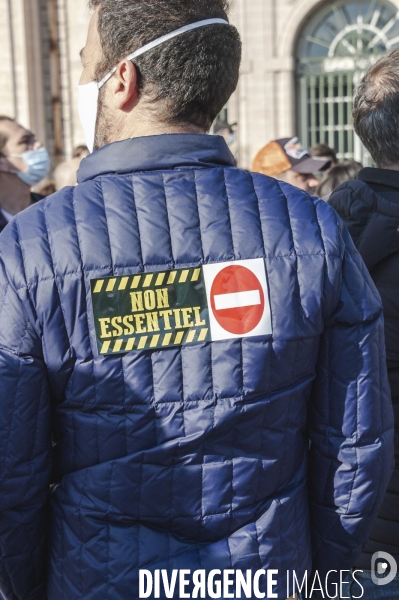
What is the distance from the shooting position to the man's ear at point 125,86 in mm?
1599

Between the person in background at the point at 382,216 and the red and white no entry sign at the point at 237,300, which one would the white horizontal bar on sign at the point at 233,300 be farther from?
the person in background at the point at 382,216

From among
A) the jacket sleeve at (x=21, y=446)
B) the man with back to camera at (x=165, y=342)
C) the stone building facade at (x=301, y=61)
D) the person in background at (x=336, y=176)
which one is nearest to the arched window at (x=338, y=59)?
the stone building facade at (x=301, y=61)

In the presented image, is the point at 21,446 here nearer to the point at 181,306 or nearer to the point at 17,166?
the point at 181,306

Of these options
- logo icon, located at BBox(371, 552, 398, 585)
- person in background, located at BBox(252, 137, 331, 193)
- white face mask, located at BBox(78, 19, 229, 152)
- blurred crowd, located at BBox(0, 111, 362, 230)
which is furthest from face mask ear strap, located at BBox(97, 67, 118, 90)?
person in background, located at BBox(252, 137, 331, 193)

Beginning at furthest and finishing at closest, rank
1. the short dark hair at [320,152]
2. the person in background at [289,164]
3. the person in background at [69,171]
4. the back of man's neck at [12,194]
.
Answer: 1. the short dark hair at [320,152]
2. the person in background at [69,171]
3. the person in background at [289,164]
4. the back of man's neck at [12,194]

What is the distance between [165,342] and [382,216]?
37.1 inches

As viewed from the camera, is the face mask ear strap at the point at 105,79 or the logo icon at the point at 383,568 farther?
the logo icon at the point at 383,568

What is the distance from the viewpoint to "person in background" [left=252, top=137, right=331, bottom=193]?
18.3 ft

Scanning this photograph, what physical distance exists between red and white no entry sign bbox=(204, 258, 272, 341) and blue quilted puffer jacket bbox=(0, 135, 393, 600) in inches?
0.9

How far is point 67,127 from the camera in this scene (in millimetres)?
13945

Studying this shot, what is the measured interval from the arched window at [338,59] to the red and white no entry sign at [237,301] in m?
11.4

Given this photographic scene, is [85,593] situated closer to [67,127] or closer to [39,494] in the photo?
[39,494]

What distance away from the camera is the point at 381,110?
2.27 m

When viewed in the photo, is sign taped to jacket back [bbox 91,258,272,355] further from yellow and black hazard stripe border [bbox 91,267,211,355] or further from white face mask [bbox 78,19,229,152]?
white face mask [bbox 78,19,229,152]
